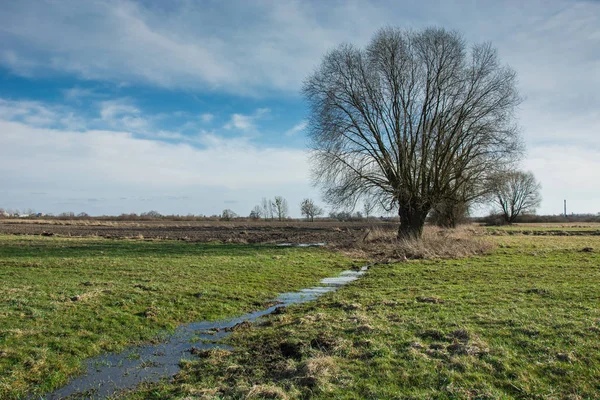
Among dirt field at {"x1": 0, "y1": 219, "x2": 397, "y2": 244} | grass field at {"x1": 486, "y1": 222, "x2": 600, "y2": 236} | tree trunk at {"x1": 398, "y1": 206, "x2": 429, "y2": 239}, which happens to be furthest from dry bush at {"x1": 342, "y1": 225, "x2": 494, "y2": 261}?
grass field at {"x1": 486, "y1": 222, "x2": 600, "y2": 236}

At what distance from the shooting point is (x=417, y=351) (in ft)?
23.1

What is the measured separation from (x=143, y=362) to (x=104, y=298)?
4.80m

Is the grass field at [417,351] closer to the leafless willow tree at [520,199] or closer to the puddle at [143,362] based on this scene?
the puddle at [143,362]

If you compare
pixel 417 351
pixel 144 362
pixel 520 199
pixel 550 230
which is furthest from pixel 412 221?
pixel 520 199

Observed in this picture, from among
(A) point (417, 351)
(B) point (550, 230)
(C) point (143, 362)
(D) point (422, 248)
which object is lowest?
(C) point (143, 362)

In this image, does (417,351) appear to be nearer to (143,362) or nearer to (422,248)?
(143,362)

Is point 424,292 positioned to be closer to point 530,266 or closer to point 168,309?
point 168,309

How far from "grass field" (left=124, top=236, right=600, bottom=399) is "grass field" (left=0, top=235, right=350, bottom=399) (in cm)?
214

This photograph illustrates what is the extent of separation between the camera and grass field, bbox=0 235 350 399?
290 inches

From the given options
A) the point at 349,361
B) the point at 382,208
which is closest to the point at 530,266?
the point at 382,208

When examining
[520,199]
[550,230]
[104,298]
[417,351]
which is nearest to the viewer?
[417,351]

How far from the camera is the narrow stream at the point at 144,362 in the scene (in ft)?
20.8

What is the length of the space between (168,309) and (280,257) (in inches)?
487

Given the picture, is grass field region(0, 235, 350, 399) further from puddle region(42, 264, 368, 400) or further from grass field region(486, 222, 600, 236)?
grass field region(486, 222, 600, 236)
